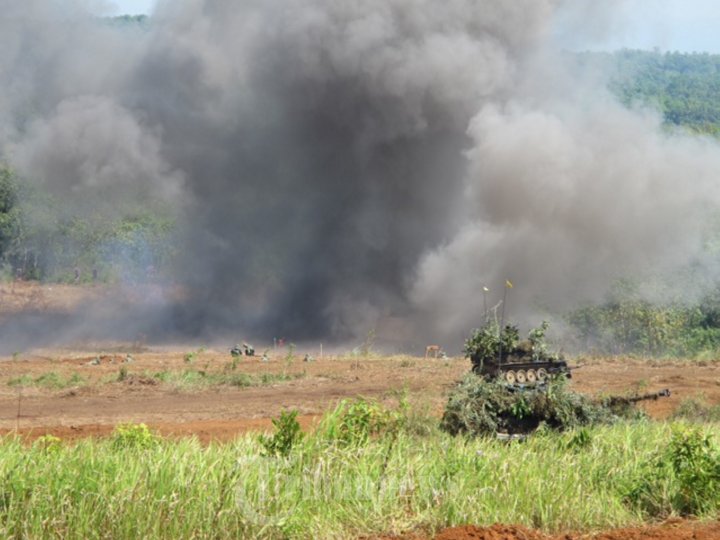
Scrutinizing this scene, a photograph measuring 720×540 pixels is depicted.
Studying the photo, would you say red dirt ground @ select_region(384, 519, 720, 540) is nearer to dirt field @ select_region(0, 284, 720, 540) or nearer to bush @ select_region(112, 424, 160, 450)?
bush @ select_region(112, 424, 160, 450)

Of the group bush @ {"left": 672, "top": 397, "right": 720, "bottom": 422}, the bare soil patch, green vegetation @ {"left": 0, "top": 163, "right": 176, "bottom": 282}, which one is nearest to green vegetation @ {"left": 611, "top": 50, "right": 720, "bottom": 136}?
green vegetation @ {"left": 0, "top": 163, "right": 176, "bottom": 282}

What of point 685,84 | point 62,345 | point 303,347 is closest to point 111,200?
point 62,345

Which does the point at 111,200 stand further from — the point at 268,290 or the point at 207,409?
the point at 207,409

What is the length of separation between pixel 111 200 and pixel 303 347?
12882mm

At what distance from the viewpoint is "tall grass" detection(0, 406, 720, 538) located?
5438 mm

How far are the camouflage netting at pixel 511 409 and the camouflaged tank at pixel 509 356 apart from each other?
2032 mm

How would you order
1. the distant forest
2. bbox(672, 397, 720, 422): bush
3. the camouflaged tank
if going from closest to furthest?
the camouflaged tank
bbox(672, 397, 720, 422): bush
the distant forest

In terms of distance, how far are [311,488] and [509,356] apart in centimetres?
752

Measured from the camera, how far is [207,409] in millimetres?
16328

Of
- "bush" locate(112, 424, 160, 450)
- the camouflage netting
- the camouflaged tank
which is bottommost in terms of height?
"bush" locate(112, 424, 160, 450)

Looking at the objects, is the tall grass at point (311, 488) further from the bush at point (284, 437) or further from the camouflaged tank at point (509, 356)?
the camouflaged tank at point (509, 356)

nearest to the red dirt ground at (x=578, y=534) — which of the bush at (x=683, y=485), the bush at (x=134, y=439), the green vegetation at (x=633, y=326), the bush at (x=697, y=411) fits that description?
the bush at (x=683, y=485)

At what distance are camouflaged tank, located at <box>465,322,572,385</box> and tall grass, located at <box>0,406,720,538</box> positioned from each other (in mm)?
5031

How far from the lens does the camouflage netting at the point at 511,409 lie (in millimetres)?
10195
